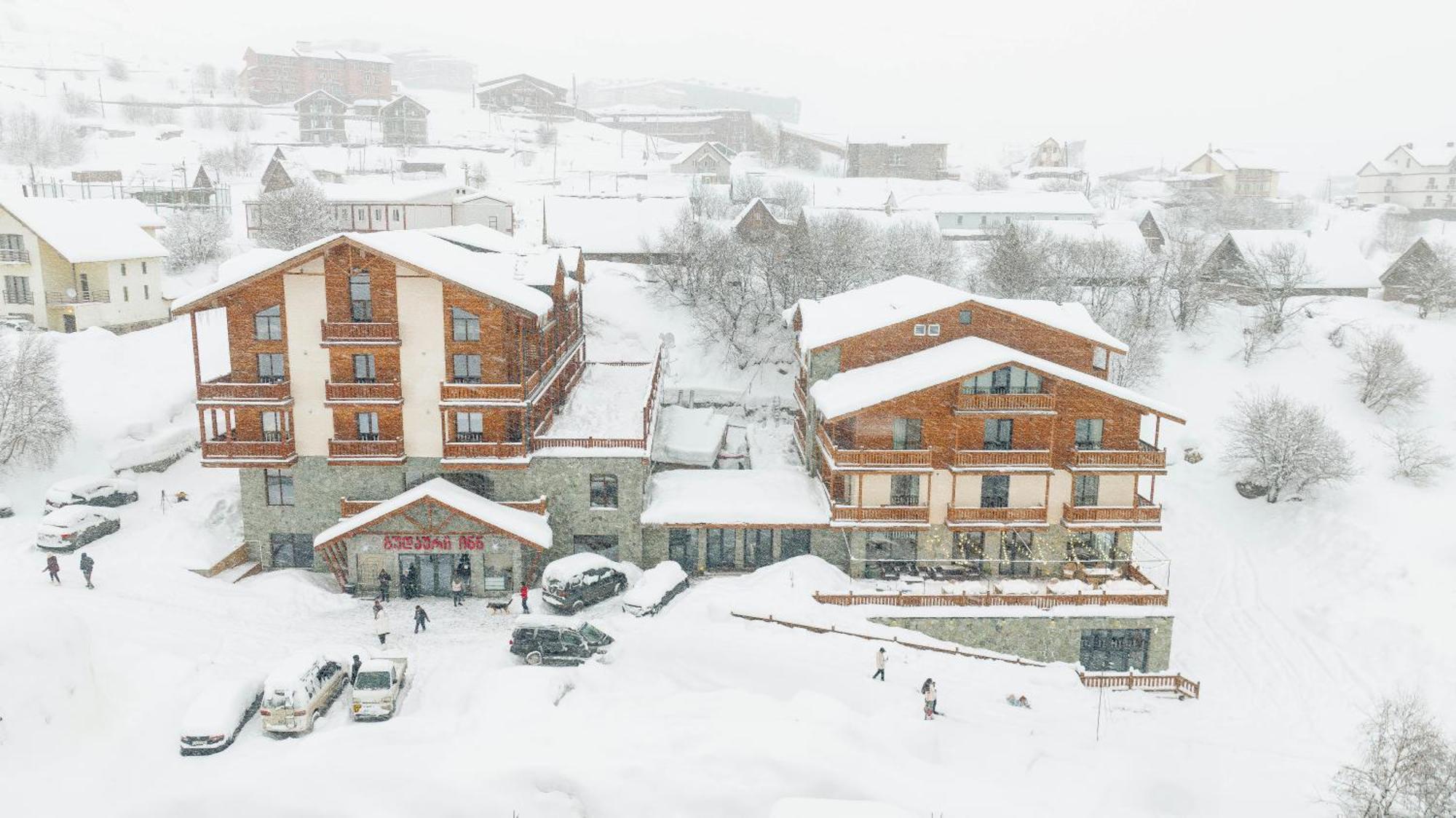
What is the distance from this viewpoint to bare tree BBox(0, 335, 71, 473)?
44812 mm

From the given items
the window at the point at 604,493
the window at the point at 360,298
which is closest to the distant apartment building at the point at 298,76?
the window at the point at 360,298

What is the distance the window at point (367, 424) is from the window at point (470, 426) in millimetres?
3343

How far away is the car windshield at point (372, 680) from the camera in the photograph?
2698cm

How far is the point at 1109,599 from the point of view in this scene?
37562mm

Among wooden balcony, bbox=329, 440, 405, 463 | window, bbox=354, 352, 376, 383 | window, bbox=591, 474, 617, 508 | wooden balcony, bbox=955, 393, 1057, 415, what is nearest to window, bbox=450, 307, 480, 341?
window, bbox=354, 352, 376, 383

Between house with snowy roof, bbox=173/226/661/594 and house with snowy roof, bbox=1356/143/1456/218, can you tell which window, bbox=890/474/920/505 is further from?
house with snowy roof, bbox=1356/143/1456/218

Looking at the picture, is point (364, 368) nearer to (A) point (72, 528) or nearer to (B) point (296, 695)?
(A) point (72, 528)

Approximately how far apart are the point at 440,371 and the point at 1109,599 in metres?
28.9

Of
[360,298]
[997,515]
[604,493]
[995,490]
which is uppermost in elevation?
[360,298]

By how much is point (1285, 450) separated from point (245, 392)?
5138 centimetres

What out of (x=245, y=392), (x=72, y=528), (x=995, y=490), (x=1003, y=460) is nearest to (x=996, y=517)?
(x=995, y=490)

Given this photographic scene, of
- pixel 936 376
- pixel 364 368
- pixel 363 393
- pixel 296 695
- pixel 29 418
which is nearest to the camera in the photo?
pixel 296 695

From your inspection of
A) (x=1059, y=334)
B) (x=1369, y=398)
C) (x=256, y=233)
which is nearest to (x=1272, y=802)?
(x=1059, y=334)

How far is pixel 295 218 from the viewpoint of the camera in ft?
237
